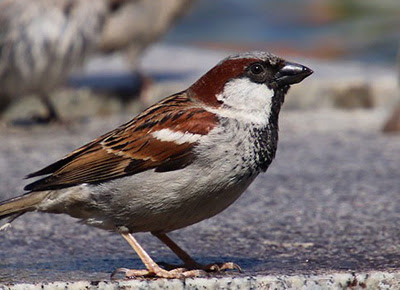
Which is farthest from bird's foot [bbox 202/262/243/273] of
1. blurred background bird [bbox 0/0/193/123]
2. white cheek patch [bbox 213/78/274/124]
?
blurred background bird [bbox 0/0/193/123]

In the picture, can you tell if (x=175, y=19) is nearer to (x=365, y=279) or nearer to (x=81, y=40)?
(x=81, y=40)

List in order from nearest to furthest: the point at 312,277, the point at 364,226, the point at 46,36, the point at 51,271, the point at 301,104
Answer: the point at 312,277 < the point at 51,271 < the point at 364,226 < the point at 46,36 < the point at 301,104

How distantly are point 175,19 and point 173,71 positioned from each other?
66 centimetres

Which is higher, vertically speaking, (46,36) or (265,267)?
(46,36)

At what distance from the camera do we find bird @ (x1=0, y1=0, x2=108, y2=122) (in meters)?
7.87

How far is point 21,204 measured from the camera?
402 centimetres

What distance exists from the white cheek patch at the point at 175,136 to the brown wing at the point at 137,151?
1cm

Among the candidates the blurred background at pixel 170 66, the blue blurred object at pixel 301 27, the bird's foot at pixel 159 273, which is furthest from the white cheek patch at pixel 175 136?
the blue blurred object at pixel 301 27

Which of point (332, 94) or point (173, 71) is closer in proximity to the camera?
point (332, 94)

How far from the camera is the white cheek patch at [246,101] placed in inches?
154

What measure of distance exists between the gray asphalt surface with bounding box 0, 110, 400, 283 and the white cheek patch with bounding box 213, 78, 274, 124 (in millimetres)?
607

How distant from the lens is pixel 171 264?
4.16 metres

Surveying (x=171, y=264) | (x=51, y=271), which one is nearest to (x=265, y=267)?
(x=171, y=264)

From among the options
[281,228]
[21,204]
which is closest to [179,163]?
[21,204]
